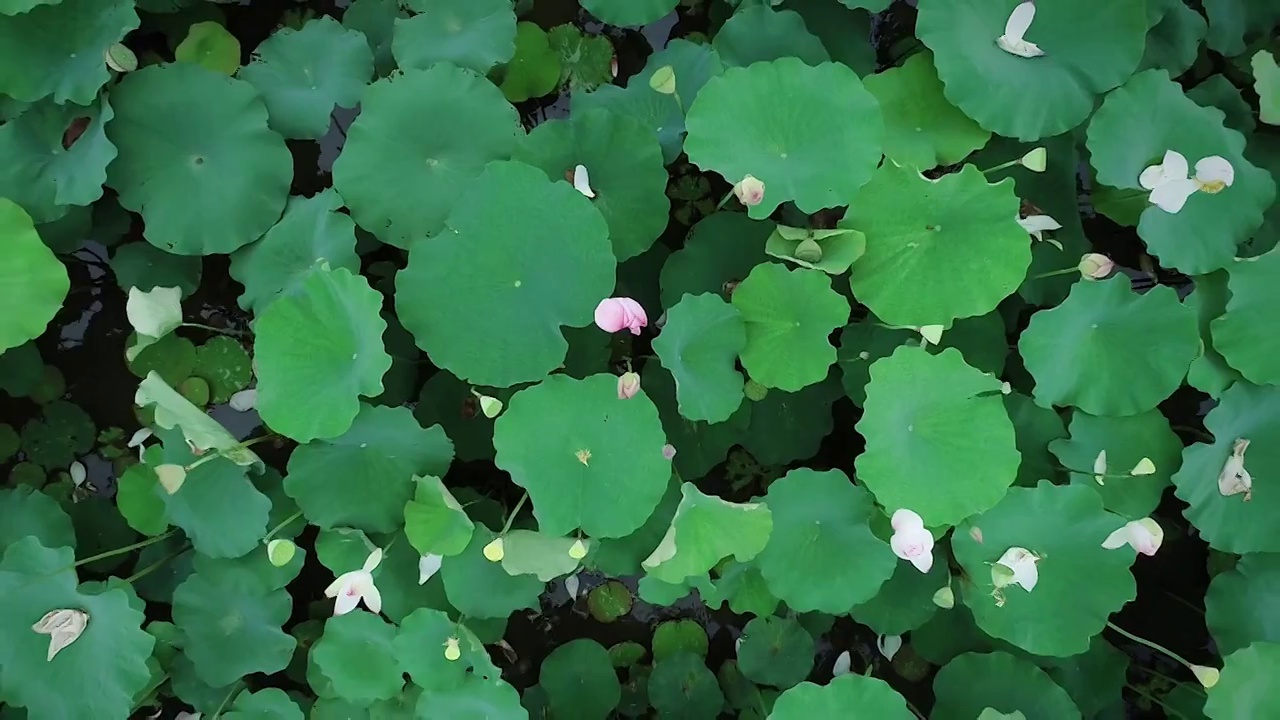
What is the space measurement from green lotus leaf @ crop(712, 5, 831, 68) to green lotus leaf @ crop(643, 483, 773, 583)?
2.97 ft

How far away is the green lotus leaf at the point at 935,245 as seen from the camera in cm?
151

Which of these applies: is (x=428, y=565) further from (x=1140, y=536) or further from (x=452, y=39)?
(x=1140, y=536)

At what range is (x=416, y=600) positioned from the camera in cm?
178

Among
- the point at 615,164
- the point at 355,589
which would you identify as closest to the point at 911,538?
the point at 615,164

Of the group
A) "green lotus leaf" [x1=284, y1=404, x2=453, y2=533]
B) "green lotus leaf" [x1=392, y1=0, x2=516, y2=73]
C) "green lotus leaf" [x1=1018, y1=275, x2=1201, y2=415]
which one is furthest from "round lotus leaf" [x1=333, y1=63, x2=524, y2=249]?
"green lotus leaf" [x1=1018, y1=275, x2=1201, y2=415]

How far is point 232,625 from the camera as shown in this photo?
1.76m

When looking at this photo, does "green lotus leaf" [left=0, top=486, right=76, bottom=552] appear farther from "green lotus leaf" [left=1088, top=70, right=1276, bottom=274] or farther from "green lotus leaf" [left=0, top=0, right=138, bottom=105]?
"green lotus leaf" [left=1088, top=70, right=1276, bottom=274]

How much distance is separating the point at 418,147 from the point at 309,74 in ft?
1.10

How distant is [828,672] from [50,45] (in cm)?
224

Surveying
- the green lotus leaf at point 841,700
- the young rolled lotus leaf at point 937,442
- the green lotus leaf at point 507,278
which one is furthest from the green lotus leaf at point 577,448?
the green lotus leaf at point 841,700

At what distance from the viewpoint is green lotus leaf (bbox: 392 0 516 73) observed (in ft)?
5.46

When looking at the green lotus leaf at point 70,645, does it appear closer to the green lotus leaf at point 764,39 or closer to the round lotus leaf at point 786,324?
the round lotus leaf at point 786,324

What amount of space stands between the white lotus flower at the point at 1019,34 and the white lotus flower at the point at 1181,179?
1.10 feet

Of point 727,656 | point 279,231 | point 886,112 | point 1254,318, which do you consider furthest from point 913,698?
point 279,231
